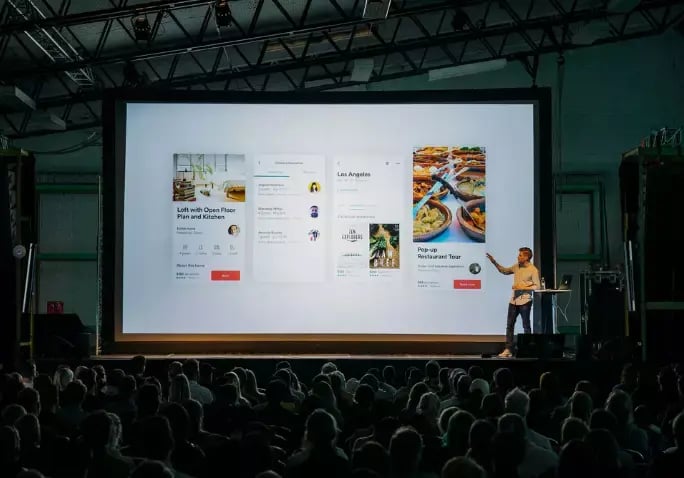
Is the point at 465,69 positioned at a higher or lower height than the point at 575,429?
higher

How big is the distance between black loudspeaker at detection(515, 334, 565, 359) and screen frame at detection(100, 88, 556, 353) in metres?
1.26

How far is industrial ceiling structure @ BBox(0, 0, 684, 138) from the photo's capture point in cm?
1454

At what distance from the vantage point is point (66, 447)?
14.4 feet

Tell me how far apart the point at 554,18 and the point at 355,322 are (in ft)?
25.3

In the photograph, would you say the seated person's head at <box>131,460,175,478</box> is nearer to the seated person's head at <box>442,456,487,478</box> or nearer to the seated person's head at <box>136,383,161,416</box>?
the seated person's head at <box>442,456,487,478</box>

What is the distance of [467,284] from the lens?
11.6 meters

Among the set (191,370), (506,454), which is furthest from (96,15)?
(506,454)

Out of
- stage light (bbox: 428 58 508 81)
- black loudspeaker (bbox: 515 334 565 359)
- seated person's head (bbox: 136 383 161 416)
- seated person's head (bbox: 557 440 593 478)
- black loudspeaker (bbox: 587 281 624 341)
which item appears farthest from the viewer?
stage light (bbox: 428 58 508 81)

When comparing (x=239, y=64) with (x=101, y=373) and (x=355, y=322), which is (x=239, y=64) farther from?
(x=101, y=373)

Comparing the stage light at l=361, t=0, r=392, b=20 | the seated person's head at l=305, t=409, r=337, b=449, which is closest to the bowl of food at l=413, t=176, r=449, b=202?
the stage light at l=361, t=0, r=392, b=20

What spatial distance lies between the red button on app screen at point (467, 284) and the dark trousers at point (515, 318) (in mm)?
475

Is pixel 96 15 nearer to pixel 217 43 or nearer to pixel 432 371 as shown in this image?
pixel 217 43

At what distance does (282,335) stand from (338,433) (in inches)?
240

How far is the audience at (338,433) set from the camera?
12.7ft
